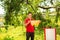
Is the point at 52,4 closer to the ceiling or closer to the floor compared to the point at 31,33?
closer to the ceiling

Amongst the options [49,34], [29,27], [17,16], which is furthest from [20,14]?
[49,34]

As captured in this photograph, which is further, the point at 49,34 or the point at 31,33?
the point at 31,33

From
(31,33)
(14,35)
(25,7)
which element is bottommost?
(14,35)

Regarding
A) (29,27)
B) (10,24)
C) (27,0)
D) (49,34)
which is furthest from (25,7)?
(49,34)

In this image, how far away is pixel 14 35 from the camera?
1050cm

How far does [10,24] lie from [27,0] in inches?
57.5

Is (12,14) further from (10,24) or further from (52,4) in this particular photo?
(52,4)

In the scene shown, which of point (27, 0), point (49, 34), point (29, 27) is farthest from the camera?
point (27, 0)

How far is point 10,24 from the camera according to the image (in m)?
10.5

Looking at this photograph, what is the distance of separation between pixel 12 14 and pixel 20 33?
1.10 meters

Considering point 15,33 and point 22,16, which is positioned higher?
point 22,16

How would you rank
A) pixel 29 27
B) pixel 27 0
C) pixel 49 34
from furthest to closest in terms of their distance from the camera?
pixel 27 0 < pixel 29 27 < pixel 49 34

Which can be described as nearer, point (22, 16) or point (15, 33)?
point (22, 16)

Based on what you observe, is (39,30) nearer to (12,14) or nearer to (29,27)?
(12,14)
